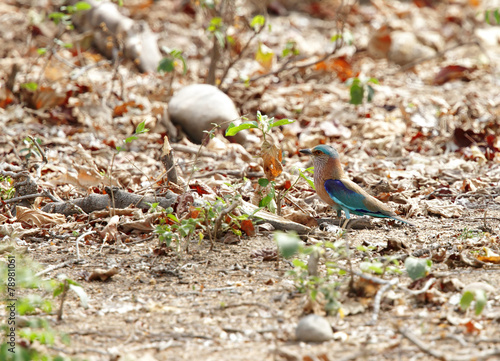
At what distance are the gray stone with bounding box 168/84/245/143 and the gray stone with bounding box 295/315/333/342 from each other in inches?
146

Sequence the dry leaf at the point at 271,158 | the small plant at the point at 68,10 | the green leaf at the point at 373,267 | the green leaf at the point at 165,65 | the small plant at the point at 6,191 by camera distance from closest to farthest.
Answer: the green leaf at the point at 373,267, the dry leaf at the point at 271,158, the small plant at the point at 6,191, the small plant at the point at 68,10, the green leaf at the point at 165,65

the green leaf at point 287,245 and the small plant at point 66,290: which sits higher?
the green leaf at point 287,245

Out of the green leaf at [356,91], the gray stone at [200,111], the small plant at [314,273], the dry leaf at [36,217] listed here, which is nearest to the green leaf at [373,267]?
the small plant at [314,273]

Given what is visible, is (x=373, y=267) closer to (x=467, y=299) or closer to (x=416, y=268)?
(x=416, y=268)

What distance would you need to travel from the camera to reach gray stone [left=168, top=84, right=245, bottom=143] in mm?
6191

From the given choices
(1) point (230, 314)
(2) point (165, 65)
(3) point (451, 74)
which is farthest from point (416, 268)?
(3) point (451, 74)

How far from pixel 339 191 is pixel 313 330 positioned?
57.9 inches

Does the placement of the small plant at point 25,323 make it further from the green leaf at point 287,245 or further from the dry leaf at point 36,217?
the green leaf at point 287,245

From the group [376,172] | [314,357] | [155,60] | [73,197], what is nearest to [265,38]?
[155,60]

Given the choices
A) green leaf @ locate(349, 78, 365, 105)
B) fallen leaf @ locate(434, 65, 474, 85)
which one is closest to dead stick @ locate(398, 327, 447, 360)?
green leaf @ locate(349, 78, 365, 105)

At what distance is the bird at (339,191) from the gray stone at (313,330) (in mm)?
1289

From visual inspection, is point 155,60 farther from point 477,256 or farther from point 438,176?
point 477,256

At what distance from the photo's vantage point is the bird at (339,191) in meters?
3.88

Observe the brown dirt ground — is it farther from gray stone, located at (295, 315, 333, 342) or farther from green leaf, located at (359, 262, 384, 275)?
green leaf, located at (359, 262, 384, 275)
